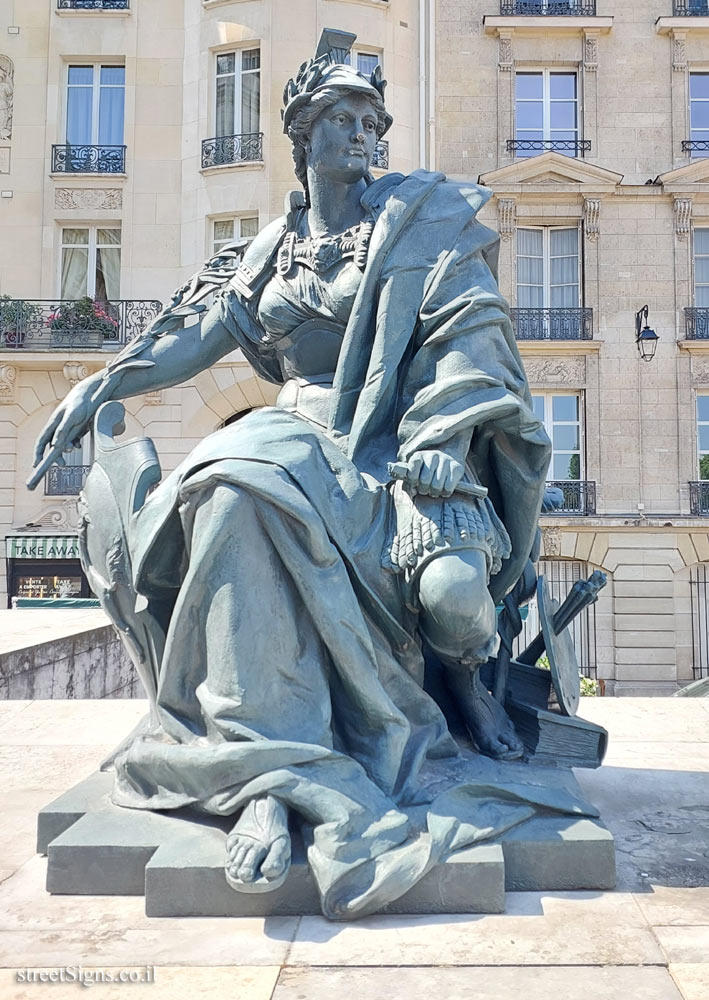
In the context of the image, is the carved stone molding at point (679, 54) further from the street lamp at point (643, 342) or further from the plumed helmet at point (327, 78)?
the plumed helmet at point (327, 78)

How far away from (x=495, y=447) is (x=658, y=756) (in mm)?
1807

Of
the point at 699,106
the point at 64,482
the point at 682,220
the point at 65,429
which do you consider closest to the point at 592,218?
the point at 682,220

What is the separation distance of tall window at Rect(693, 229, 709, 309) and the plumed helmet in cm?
1803

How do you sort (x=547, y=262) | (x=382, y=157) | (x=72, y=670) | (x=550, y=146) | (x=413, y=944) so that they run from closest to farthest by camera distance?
(x=413, y=944), (x=72, y=670), (x=382, y=157), (x=550, y=146), (x=547, y=262)

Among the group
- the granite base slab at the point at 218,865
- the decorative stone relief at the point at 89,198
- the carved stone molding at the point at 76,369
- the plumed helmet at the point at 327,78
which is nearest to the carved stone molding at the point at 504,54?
the decorative stone relief at the point at 89,198

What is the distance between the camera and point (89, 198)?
63.8 ft

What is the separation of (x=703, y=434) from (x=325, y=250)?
17.7 metres

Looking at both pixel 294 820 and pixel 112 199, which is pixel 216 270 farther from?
pixel 112 199

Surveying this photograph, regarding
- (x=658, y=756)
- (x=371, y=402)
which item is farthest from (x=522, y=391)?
(x=658, y=756)

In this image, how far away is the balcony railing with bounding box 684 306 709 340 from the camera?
1937 centimetres

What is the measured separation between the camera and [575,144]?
19859mm

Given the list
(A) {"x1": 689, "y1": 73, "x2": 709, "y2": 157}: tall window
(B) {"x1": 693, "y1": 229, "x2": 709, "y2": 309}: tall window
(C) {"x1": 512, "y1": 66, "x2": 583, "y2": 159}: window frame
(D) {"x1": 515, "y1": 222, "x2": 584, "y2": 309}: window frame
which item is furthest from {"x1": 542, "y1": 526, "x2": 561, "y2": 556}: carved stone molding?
(A) {"x1": 689, "y1": 73, "x2": 709, "y2": 157}: tall window

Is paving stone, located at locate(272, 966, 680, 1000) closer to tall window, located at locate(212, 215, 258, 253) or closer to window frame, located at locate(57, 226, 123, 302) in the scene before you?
tall window, located at locate(212, 215, 258, 253)

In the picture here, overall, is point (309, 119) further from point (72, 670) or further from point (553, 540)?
point (553, 540)
